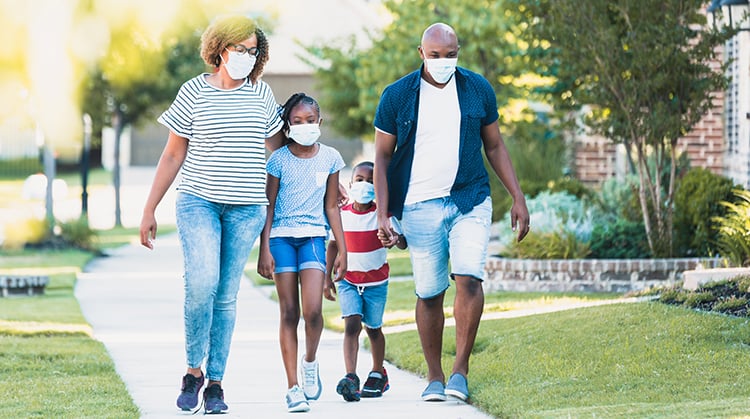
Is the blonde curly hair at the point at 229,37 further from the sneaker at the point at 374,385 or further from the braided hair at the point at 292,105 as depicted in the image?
the sneaker at the point at 374,385

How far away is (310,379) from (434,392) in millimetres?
670

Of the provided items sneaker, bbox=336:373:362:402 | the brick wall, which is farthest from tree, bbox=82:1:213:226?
sneaker, bbox=336:373:362:402

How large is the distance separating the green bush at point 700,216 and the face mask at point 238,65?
7271mm

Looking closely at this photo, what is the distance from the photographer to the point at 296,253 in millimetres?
7586

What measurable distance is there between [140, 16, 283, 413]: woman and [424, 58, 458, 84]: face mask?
86cm

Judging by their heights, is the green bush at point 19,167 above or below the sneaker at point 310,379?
above

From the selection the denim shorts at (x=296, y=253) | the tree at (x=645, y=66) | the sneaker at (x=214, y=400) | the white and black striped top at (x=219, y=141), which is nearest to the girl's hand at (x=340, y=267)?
the denim shorts at (x=296, y=253)

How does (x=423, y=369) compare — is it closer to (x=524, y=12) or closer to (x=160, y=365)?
(x=160, y=365)

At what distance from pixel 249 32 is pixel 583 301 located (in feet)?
18.6

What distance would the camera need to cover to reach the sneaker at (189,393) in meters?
7.31

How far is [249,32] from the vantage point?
7336mm

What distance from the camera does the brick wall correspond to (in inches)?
519

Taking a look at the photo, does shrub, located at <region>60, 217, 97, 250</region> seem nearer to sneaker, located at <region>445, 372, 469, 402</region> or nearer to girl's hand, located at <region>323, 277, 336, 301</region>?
girl's hand, located at <region>323, 277, 336, 301</region>

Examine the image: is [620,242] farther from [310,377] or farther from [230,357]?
[310,377]
